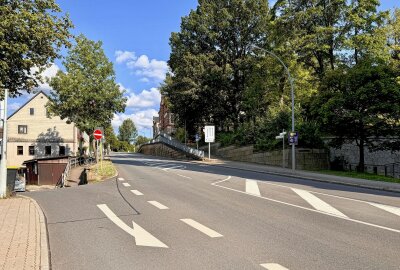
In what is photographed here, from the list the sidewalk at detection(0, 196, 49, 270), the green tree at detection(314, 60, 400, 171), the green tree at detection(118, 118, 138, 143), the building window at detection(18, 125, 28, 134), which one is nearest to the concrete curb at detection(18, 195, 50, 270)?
the sidewalk at detection(0, 196, 49, 270)

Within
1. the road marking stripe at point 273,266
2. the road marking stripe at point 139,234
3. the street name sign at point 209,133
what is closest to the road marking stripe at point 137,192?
the road marking stripe at point 139,234

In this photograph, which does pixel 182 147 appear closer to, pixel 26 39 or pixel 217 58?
pixel 217 58

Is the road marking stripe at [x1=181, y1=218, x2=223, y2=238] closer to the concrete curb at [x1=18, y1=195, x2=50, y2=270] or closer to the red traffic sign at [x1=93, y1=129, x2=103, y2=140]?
the concrete curb at [x1=18, y1=195, x2=50, y2=270]

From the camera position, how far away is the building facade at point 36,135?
55.4 m

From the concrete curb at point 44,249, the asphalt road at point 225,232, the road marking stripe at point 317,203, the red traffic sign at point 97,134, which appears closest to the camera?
the concrete curb at point 44,249

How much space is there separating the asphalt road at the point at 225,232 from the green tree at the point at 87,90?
24.9 m

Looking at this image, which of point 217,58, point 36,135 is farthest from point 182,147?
point 36,135

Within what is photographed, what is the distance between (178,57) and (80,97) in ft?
59.5

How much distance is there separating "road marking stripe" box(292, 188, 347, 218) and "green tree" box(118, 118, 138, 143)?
15659cm

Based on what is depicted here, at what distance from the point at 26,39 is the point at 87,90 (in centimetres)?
2536

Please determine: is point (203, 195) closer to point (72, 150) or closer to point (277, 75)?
point (277, 75)

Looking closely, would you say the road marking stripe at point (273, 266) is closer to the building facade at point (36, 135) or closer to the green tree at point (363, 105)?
the green tree at point (363, 105)

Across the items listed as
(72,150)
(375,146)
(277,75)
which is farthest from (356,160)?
(72,150)

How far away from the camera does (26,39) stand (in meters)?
11.5
